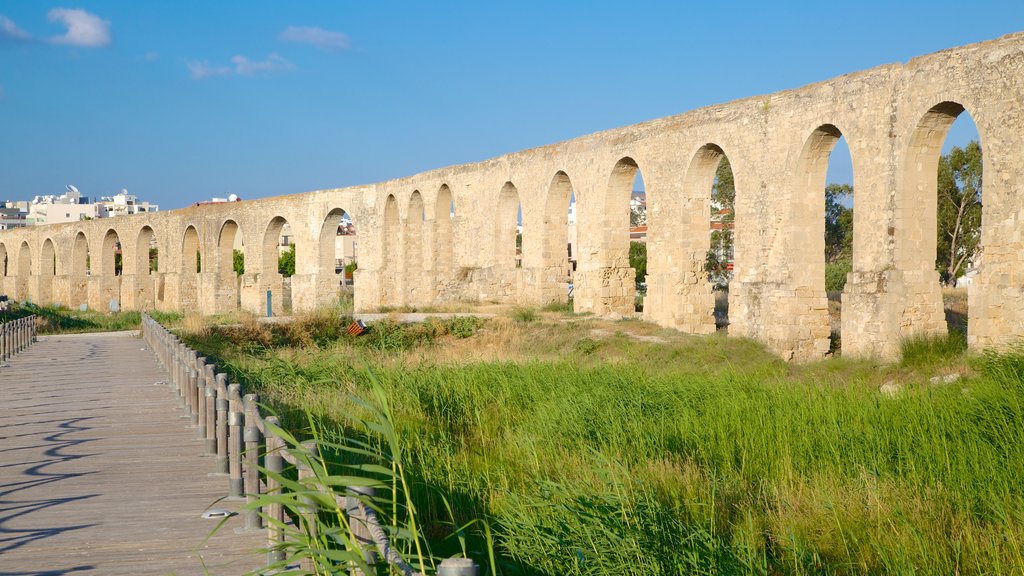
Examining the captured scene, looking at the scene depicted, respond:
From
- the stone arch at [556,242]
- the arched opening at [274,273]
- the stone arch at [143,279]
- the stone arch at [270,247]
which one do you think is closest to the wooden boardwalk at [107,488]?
the stone arch at [556,242]

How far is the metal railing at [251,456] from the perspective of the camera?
2.95 metres

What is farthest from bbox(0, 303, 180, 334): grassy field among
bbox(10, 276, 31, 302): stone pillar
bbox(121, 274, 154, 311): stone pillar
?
bbox(10, 276, 31, 302): stone pillar

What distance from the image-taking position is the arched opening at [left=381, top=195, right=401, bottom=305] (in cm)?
2725

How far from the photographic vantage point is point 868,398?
7.16 metres

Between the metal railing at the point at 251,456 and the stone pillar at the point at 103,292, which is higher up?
the stone pillar at the point at 103,292

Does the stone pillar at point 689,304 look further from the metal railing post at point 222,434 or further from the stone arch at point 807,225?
the metal railing post at point 222,434

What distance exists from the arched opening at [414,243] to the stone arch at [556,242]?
6.10 metres

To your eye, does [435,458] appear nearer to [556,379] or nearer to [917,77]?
[556,379]

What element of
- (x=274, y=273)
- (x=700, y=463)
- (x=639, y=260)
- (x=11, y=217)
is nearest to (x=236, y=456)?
(x=700, y=463)

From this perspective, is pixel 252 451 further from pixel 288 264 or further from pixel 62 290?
pixel 288 264

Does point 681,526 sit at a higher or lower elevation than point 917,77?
lower

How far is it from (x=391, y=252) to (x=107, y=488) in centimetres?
2259

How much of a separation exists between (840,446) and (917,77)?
23.5 feet

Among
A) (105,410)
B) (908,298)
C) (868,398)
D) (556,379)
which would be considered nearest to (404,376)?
(556,379)
